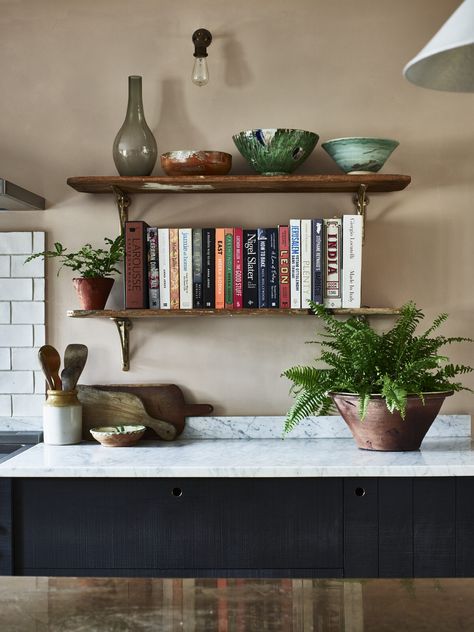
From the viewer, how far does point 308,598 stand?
2.88 feet

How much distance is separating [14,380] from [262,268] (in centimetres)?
102

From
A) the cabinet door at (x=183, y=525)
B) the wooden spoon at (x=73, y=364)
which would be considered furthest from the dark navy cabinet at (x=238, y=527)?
the wooden spoon at (x=73, y=364)

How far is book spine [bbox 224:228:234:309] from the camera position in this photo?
9.05 feet

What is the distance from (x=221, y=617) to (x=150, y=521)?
1.59m

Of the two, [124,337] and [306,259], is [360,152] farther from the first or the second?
[124,337]

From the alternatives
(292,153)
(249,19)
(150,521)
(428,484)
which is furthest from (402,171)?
(150,521)

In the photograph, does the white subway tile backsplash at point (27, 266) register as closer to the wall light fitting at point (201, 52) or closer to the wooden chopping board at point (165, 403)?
the wooden chopping board at point (165, 403)

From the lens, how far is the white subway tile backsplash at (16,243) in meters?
2.95

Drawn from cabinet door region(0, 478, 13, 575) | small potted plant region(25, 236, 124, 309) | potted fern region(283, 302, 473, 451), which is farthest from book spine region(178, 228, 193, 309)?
cabinet door region(0, 478, 13, 575)

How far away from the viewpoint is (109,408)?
290 centimetres

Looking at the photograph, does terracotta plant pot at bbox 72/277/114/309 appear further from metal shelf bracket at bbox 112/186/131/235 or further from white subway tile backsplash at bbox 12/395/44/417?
white subway tile backsplash at bbox 12/395/44/417

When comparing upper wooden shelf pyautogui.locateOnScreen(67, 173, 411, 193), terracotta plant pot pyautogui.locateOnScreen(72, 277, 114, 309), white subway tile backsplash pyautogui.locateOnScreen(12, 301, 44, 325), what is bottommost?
white subway tile backsplash pyautogui.locateOnScreen(12, 301, 44, 325)

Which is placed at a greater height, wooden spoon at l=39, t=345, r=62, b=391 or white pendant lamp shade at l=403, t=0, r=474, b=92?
white pendant lamp shade at l=403, t=0, r=474, b=92

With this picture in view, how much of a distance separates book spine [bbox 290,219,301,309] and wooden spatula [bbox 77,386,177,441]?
2.13 ft
